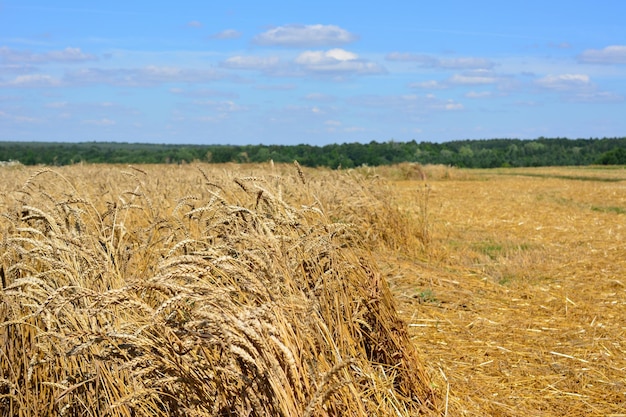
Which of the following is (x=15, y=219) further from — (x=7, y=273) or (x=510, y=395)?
(x=510, y=395)

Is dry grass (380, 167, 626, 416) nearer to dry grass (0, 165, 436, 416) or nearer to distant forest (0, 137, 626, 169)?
dry grass (0, 165, 436, 416)

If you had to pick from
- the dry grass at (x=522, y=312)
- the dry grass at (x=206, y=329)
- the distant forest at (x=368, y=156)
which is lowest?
the dry grass at (x=522, y=312)

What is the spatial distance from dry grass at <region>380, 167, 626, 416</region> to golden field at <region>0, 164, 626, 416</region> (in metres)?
0.02

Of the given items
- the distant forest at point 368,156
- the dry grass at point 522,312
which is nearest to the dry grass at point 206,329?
the dry grass at point 522,312

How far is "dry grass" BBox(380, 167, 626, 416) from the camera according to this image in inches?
172

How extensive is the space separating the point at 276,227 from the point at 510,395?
184cm

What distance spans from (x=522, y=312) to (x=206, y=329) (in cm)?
441

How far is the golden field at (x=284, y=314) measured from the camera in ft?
8.36

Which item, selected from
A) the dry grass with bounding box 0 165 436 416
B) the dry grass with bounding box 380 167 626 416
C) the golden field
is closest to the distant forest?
the dry grass with bounding box 380 167 626 416

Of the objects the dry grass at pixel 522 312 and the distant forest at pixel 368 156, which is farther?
the distant forest at pixel 368 156

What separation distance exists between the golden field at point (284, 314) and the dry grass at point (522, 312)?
2cm

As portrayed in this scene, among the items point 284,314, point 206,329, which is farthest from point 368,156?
point 206,329

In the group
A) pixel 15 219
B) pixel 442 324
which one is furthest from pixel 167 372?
pixel 442 324

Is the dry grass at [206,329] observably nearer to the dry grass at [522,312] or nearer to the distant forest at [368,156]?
the dry grass at [522,312]
